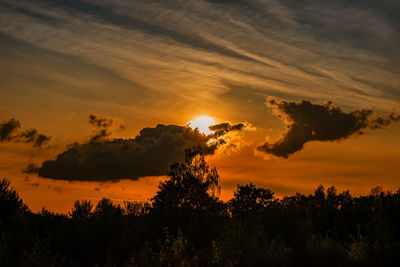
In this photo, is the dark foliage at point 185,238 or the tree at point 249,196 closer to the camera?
the dark foliage at point 185,238

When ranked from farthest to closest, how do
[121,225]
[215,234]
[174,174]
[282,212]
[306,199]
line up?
1. [306,199]
2. [174,174]
3. [282,212]
4. [215,234]
5. [121,225]

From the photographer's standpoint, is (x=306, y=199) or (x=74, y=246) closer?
(x=74, y=246)

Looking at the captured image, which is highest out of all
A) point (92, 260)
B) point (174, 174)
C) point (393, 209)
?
point (174, 174)

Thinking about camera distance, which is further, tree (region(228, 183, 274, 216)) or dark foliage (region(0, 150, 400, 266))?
tree (region(228, 183, 274, 216))

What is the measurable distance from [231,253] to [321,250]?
18.6 ft

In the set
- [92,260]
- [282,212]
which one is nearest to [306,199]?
[282,212]

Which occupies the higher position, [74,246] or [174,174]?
[174,174]

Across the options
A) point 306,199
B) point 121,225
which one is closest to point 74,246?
point 121,225

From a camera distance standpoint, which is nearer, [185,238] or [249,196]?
[185,238]

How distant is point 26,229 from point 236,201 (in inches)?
2508

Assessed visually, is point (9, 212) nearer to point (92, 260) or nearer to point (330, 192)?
point (92, 260)

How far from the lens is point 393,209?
4306 centimetres

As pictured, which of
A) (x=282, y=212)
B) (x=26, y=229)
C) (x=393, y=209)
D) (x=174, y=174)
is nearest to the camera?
(x=26, y=229)

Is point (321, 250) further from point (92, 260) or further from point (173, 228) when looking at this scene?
point (173, 228)
